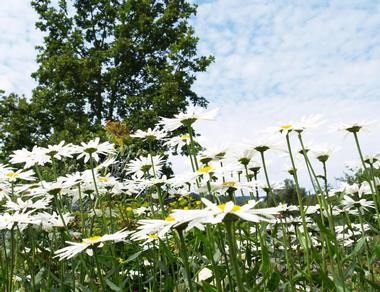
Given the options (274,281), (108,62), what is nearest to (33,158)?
(274,281)

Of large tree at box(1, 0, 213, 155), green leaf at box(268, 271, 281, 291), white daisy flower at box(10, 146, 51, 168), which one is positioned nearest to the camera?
green leaf at box(268, 271, 281, 291)

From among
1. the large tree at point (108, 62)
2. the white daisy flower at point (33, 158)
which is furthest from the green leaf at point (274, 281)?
the large tree at point (108, 62)

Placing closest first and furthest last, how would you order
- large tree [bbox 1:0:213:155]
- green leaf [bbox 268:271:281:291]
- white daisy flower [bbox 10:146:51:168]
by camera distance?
green leaf [bbox 268:271:281:291]
white daisy flower [bbox 10:146:51:168]
large tree [bbox 1:0:213:155]

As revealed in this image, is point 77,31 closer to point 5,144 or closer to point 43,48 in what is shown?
point 43,48

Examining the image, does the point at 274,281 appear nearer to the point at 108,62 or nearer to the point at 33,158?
the point at 33,158

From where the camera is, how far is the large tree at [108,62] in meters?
15.8

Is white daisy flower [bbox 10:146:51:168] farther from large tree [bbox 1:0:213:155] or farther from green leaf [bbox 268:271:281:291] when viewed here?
large tree [bbox 1:0:213:155]

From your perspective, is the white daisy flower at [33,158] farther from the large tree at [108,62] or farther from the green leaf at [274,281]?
the large tree at [108,62]

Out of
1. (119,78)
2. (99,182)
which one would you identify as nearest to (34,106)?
(119,78)

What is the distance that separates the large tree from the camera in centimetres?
1577

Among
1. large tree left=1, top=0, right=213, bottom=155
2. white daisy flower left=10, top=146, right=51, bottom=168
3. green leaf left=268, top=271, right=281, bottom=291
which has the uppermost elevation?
large tree left=1, top=0, right=213, bottom=155

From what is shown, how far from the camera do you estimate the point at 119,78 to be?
16.4 m

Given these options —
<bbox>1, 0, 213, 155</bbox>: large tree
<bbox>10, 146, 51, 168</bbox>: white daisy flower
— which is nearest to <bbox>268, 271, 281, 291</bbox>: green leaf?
<bbox>10, 146, 51, 168</bbox>: white daisy flower

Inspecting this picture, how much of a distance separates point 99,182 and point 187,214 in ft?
4.48
